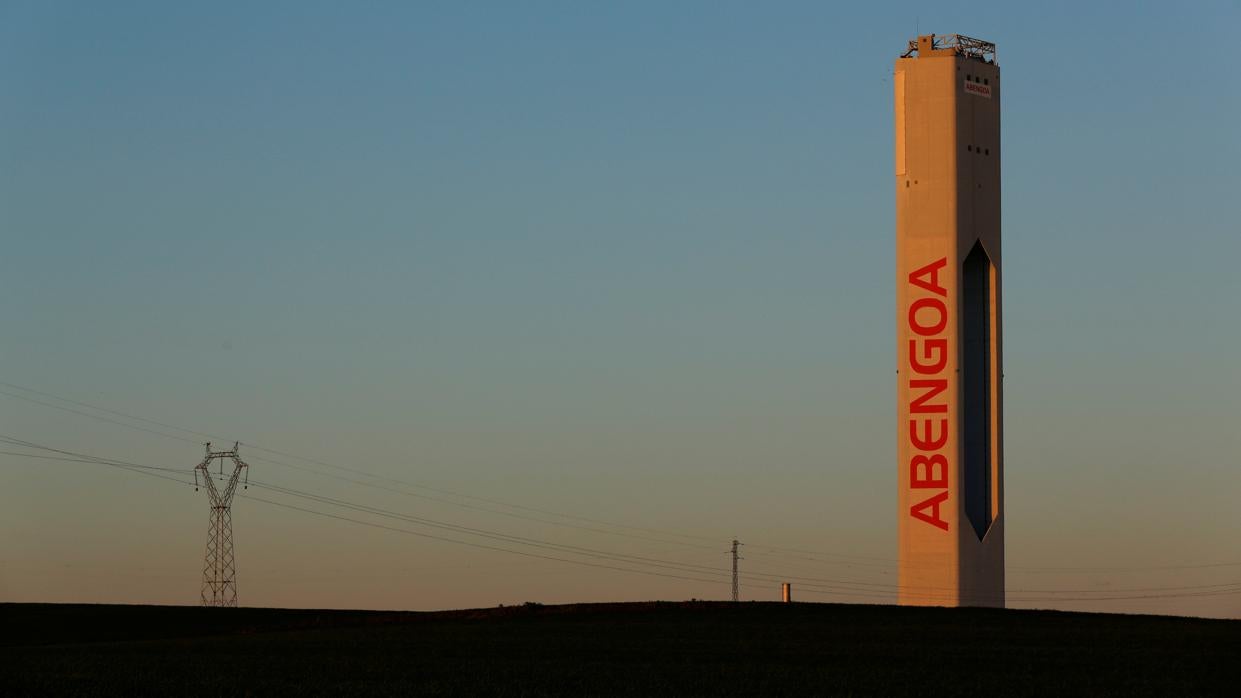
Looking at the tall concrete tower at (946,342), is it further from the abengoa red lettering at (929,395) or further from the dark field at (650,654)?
the dark field at (650,654)

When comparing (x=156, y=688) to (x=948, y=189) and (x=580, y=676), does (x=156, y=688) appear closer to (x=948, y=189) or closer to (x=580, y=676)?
(x=580, y=676)

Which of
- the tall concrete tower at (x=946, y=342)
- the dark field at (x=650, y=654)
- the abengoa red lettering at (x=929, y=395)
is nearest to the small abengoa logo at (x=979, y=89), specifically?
the tall concrete tower at (x=946, y=342)

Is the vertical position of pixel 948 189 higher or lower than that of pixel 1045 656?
higher

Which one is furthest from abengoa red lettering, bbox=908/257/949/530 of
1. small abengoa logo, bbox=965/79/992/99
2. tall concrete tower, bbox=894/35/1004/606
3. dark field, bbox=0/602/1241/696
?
dark field, bbox=0/602/1241/696

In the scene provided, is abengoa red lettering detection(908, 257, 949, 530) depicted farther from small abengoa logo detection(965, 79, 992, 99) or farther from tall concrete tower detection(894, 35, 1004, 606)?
small abengoa logo detection(965, 79, 992, 99)

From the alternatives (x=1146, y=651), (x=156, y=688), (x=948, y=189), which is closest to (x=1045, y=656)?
(x=1146, y=651)

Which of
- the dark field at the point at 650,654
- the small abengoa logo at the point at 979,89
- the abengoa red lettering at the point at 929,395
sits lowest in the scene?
the dark field at the point at 650,654

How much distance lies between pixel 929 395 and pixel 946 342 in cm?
274

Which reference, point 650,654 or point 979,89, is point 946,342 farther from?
point 650,654

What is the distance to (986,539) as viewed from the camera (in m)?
90.1

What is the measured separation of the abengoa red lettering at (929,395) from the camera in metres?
89.6

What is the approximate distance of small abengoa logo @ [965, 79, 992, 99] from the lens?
91.0 meters

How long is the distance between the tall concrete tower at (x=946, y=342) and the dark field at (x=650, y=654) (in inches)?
456

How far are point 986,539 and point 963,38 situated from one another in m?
25.4
